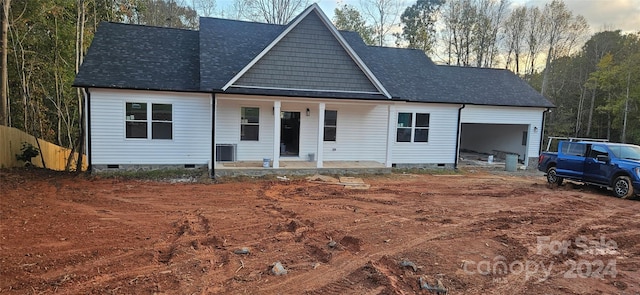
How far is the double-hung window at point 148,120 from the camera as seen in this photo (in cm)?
1212

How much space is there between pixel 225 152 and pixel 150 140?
257cm

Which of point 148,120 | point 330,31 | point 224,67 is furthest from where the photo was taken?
point 224,67

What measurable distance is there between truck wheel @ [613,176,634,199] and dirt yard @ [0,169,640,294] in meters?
0.38

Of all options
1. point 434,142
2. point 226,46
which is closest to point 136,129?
point 226,46

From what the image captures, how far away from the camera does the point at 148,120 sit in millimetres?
12258

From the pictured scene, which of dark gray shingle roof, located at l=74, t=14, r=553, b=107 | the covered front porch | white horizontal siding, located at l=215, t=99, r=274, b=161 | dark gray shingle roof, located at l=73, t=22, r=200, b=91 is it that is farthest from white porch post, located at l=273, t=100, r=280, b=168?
dark gray shingle roof, located at l=73, t=22, r=200, b=91

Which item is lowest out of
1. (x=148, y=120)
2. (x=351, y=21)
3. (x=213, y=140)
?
(x=213, y=140)

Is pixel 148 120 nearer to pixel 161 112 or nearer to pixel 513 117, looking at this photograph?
pixel 161 112

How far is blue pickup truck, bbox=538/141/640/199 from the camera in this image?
1004 centimetres

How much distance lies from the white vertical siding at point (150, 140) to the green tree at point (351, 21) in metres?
22.6

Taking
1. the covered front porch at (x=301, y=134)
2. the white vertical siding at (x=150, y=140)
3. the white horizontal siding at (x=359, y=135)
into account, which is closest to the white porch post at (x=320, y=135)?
the covered front porch at (x=301, y=134)

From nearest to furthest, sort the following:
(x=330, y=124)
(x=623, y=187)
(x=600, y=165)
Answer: (x=623, y=187)
(x=600, y=165)
(x=330, y=124)

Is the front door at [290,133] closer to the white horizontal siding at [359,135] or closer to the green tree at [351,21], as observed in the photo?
the white horizontal siding at [359,135]

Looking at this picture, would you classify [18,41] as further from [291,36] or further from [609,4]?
[609,4]
